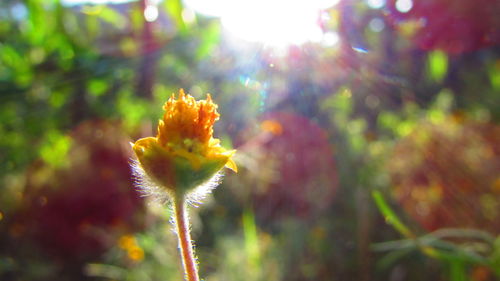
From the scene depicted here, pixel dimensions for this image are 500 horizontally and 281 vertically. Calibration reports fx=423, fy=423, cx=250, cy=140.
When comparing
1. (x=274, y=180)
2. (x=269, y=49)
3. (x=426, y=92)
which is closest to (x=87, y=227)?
(x=274, y=180)

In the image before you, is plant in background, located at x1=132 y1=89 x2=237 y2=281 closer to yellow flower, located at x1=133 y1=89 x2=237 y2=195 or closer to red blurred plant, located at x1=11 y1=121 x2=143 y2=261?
yellow flower, located at x1=133 y1=89 x2=237 y2=195

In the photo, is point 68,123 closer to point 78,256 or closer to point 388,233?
point 78,256

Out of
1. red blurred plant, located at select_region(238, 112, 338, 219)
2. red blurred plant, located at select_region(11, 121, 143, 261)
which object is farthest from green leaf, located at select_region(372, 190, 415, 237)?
red blurred plant, located at select_region(11, 121, 143, 261)

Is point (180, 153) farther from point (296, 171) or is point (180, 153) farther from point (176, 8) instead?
point (296, 171)

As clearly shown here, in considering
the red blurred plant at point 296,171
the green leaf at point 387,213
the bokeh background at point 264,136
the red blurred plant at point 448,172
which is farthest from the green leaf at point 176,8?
the red blurred plant at point 448,172

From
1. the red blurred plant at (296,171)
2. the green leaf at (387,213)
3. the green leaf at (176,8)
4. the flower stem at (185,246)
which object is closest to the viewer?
the flower stem at (185,246)

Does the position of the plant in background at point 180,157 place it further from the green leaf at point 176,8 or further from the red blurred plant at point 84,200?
the red blurred plant at point 84,200

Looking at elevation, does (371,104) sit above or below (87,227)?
above
